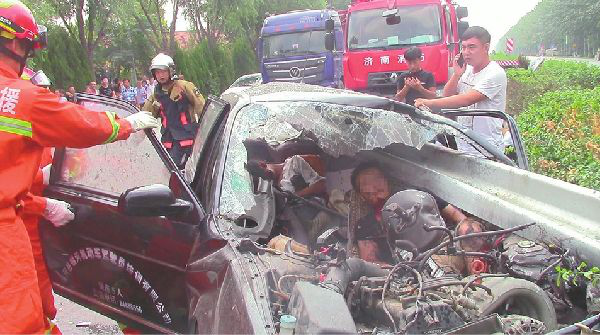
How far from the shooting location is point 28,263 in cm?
266

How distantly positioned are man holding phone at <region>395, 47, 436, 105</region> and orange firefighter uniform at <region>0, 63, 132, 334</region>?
4114 mm

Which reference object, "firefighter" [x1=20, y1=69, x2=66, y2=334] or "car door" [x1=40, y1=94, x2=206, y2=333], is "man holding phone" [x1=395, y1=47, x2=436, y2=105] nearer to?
"car door" [x1=40, y1=94, x2=206, y2=333]

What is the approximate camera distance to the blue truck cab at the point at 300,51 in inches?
662

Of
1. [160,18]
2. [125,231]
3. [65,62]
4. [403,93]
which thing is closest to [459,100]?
[403,93]

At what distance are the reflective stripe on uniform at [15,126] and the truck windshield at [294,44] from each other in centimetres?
1478

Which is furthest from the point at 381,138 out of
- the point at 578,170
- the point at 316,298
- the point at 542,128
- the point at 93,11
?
the point at 93,11

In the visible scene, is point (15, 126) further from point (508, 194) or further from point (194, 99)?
point (194, 99)

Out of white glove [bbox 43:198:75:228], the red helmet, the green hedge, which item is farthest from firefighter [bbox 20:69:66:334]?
the green hedge

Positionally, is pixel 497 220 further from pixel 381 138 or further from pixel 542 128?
pixel 542 128

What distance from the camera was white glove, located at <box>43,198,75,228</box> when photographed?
316 centimetres

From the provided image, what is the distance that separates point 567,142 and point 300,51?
11997 mm

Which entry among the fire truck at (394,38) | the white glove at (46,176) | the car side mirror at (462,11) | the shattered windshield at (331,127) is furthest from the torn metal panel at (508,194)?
the car side mirror at (462,11)

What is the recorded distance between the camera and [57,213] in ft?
10.4

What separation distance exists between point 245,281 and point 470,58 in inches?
140
